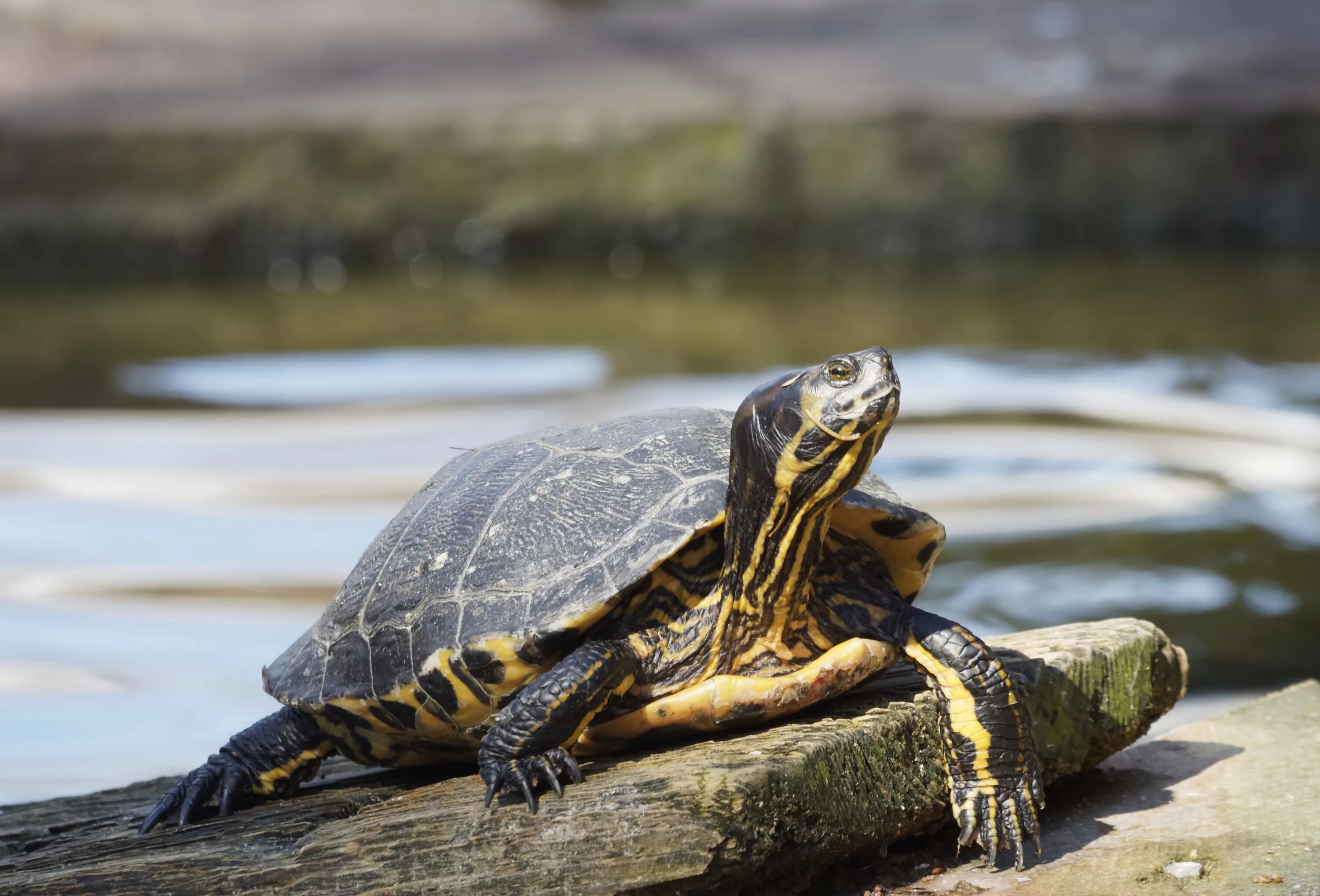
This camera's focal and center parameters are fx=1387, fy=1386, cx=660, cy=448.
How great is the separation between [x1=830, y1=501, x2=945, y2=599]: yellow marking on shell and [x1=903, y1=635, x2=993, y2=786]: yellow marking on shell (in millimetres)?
302

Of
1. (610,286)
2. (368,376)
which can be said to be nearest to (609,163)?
(610,286)

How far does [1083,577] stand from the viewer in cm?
544

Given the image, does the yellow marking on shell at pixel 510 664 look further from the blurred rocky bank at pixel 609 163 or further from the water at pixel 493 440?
the blurred rocky bank at pixel 609 163

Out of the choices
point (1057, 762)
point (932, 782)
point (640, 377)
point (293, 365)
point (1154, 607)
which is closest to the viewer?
point (932, 782)

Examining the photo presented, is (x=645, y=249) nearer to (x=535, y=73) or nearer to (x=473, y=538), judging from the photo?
(x=535, y=73)

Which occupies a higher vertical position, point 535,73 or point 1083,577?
point 535,73

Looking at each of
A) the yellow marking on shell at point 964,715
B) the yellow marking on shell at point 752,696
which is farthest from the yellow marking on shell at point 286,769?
the yellow marking on shell at point 964,715

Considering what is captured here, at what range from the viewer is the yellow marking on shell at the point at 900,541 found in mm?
2760

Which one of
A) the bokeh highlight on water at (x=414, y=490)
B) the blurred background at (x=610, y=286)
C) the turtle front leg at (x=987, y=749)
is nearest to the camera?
the turtle front leg at (x=987, y=749)

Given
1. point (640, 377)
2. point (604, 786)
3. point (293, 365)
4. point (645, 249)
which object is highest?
point (645, 249)

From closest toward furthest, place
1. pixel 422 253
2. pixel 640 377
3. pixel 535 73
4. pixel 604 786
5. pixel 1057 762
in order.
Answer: pixel 604 786 → pixel 1057 762 → pixel 640 377 → pixel 422 253 → pixel 535 73

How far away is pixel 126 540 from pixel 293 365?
3290mm

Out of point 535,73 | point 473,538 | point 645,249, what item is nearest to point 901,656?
point 473,538

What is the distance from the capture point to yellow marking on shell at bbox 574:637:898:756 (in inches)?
99.9
